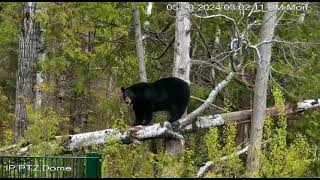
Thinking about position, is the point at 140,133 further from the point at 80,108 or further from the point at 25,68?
the point at 80,108

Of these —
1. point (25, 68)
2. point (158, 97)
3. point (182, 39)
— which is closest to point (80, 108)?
point (25, 68)

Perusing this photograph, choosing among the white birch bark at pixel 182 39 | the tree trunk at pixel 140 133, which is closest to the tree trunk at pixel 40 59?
the tree trunk at pixel 140 133

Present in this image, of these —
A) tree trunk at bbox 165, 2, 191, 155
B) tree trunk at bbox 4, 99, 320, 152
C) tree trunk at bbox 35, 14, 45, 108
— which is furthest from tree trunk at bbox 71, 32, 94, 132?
tree trunk at bbox 4, 99, 320, 152

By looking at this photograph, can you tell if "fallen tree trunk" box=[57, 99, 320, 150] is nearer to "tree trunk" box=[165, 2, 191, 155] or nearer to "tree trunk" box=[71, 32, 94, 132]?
"tree trunk" box=[165, 2, 191, 155]

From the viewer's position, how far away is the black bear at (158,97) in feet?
34.5

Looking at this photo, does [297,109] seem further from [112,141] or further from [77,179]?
[77,179]

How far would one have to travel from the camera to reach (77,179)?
21.5ft

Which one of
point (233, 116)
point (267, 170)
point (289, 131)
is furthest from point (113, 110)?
point (267, 170)

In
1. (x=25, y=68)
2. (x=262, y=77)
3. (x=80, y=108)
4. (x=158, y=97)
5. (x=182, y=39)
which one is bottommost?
(x=80, y=108)

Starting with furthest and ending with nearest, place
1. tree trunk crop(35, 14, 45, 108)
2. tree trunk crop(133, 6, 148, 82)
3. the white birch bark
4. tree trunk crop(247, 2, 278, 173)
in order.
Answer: tree trunk crop(133, 6, 148, 82), tree trunk crop(247, 2, 278, 173), tree trunk crop(35, 14, 45, 108), the white birch bark

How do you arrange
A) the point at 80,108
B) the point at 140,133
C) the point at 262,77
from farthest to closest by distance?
the point at 80,108
the point at 262,77
the point at 140,133

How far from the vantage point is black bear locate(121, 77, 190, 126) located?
10515 mm

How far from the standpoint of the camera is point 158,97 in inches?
424

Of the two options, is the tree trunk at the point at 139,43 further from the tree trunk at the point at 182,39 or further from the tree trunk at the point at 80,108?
the tree trunk at the point at 80,108
